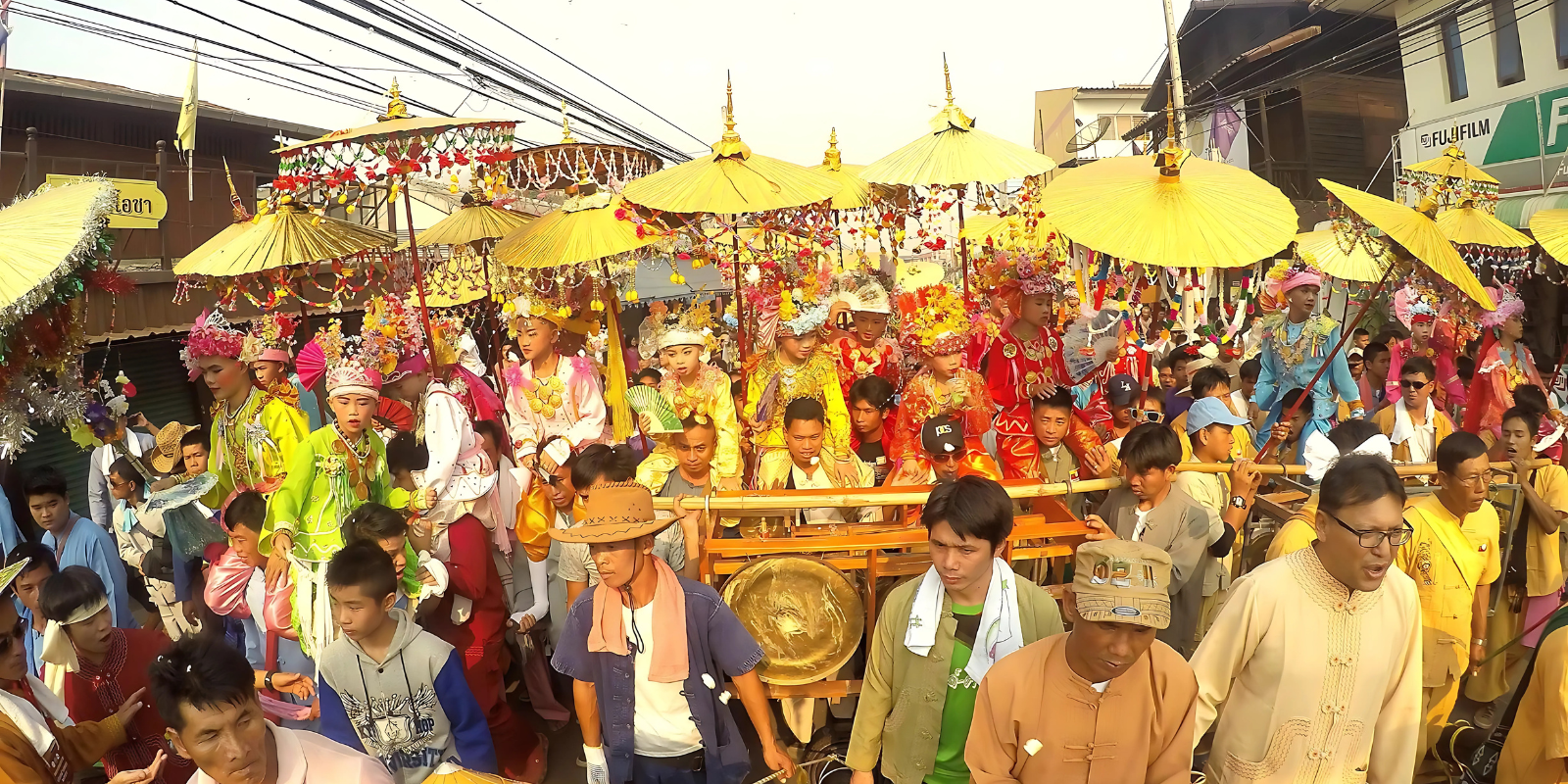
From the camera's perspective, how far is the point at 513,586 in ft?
17.9

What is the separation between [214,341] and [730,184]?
3.07 m

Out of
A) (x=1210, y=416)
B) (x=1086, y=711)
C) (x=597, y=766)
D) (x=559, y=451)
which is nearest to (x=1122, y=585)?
(x=1086, y=711)

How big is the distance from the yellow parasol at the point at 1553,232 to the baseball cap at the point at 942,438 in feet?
11.3

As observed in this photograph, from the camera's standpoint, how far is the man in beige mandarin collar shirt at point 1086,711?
2395 millimetres

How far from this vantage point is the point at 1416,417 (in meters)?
6.29

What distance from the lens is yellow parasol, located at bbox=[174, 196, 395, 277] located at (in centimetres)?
545

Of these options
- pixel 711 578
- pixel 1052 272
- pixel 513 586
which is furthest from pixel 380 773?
pixel 1052 272

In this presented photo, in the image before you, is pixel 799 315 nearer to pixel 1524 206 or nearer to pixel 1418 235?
pixel 1418 235

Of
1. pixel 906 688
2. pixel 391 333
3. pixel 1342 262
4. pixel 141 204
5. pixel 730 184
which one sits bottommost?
pixel 906 688

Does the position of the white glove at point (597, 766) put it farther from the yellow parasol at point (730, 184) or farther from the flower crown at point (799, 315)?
the flower crown at point (799, 315)

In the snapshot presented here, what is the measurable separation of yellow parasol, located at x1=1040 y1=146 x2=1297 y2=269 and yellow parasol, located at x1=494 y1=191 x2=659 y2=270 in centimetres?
250

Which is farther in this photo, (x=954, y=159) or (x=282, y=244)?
(x=954, y=159)

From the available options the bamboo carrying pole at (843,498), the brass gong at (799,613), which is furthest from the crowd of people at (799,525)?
the brass gong at (799,613)

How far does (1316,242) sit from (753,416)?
467cm
